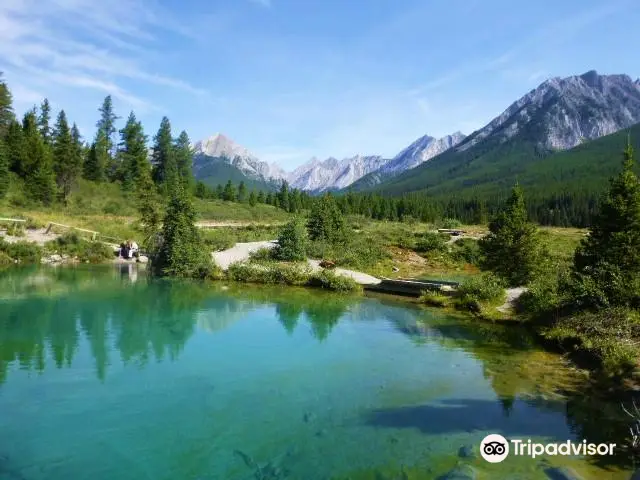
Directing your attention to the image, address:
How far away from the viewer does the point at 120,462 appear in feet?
36.9

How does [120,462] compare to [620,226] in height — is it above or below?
below

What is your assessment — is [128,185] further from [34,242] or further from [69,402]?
[69,402]

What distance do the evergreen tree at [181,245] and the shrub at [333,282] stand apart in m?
9.32

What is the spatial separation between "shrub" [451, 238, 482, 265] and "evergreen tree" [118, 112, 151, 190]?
6017 cm

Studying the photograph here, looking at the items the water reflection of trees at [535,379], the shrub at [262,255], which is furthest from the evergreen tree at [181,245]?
the water reflection of trees at [535,379]

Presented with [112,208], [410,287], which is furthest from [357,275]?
[112,208]

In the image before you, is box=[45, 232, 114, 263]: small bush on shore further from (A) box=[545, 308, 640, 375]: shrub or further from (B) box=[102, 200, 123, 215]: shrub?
(A) box=[545, 308, 640, 375]: shrub

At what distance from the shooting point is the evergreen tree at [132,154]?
94.6 meters

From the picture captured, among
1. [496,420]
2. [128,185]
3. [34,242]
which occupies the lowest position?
[496,420]

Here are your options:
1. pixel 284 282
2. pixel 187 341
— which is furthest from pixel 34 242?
pixel 187 341

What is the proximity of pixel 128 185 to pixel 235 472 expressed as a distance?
90.1 metres

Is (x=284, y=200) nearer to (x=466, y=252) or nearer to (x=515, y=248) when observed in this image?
(x=466, y=252)

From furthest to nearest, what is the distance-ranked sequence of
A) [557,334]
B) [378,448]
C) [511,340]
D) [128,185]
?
[128,185], [511,340], [557,334], [378,448]

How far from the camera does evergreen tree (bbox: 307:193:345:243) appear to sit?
52.0 meters
